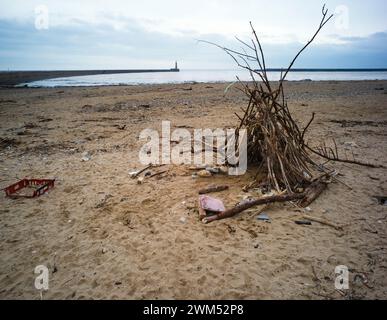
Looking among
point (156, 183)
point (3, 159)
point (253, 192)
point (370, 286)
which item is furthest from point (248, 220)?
point (3, 159)

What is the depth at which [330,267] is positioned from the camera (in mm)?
2689

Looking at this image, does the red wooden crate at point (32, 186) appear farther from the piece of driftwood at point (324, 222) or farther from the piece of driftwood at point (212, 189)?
the piece of driftwood at point (324, 222)

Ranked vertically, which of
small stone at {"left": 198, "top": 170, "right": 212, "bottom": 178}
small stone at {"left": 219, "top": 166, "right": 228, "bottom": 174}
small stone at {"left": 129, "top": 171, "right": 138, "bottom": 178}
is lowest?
small stone at {"left": 129, "top": 171, "right": 138, "bottom": 178}

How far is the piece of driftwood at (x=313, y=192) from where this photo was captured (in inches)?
151

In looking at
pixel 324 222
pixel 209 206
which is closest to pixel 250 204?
pixel 209 206

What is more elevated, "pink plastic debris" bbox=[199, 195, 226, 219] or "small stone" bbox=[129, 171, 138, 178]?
"small stone" bbox=[129, 171, 138, 178]

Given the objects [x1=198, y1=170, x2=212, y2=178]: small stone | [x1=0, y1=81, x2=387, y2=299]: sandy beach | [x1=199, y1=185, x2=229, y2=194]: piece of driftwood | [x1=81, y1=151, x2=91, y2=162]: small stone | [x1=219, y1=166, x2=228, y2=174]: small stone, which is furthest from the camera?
[x1=81, y1=151, x2=91, y2=162]: small stone

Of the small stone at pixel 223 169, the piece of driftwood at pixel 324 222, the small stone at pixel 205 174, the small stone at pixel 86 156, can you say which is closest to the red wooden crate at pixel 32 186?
the small stone at pixel 86 156

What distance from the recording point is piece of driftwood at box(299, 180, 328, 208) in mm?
3847

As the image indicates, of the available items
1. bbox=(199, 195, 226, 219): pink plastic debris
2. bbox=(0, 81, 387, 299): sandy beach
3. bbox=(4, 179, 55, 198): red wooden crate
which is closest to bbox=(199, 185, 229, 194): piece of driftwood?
bbox=(0, 81, 387, 299): sandy beach

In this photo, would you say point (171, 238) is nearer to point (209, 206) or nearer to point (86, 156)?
point (209, 206)

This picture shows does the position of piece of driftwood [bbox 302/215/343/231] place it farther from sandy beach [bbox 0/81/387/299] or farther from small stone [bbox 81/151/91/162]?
small stone [bbox 81/151/91/162]
